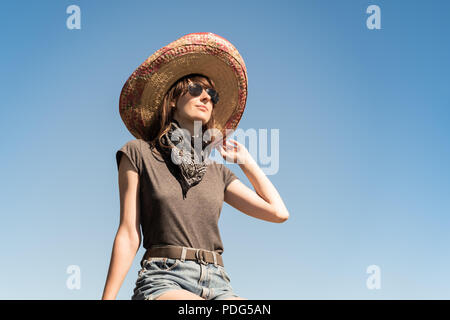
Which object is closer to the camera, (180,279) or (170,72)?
(180,279)

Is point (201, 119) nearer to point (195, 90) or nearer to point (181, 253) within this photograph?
point (195, 90)

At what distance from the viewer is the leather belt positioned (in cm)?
323

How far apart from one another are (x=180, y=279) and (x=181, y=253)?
19 cm

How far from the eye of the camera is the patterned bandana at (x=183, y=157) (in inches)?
140

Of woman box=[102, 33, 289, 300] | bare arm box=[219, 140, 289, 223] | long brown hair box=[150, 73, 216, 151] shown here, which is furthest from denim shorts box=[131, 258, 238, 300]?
long brown hair box=[150, 73, 216, 151]

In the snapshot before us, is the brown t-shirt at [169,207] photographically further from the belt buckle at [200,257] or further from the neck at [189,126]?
the neck at [189,126]

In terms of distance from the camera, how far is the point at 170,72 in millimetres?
4000

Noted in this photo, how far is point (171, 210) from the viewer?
3.38m

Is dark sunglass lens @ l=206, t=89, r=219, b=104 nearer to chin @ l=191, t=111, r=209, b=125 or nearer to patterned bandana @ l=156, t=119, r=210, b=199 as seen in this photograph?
chin @ l=191, t=111, r=209, b=125

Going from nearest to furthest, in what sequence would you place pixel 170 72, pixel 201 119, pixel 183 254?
1. pixel 183 254
2. pixel 201 119
3. pixel 170 72

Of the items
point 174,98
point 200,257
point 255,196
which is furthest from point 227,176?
point 200,257

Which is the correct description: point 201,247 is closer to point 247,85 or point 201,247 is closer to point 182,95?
point 182,95
